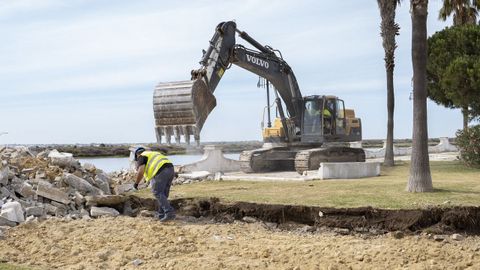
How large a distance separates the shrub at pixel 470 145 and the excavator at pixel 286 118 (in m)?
3.66

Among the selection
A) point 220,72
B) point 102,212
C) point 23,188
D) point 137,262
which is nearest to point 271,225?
point 137,262

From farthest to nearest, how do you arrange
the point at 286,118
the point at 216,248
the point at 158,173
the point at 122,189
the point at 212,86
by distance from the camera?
the point at 286,118, the point at 212,86, the point at 122,189, the point at 158,173, the point at 216,248

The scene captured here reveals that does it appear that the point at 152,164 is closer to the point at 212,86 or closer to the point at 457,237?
the point at 457,237

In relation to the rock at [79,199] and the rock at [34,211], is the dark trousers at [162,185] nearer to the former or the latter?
the rock at [79,199]

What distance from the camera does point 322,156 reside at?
21391 millimetres

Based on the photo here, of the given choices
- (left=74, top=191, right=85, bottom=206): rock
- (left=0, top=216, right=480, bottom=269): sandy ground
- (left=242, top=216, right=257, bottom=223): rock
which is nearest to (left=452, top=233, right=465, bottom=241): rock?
(left=0, top=216, right=480, bottom=269): sandy ground

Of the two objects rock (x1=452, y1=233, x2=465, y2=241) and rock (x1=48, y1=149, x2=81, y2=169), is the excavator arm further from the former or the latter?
rock (x1=452, y1=233, x2=465, y2=241)

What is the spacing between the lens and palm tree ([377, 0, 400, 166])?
24594 millimetres

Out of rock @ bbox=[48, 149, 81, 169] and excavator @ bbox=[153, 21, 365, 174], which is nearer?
rock @ bbox=[48, 149, 81, 169]

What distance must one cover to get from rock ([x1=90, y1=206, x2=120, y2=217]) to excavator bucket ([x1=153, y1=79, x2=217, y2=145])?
11.1ft

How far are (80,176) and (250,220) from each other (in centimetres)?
499

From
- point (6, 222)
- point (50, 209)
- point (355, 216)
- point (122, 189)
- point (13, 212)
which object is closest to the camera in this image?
point (355, 216)

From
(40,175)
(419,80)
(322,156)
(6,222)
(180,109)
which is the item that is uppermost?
(419,80)

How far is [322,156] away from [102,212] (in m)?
10.1
